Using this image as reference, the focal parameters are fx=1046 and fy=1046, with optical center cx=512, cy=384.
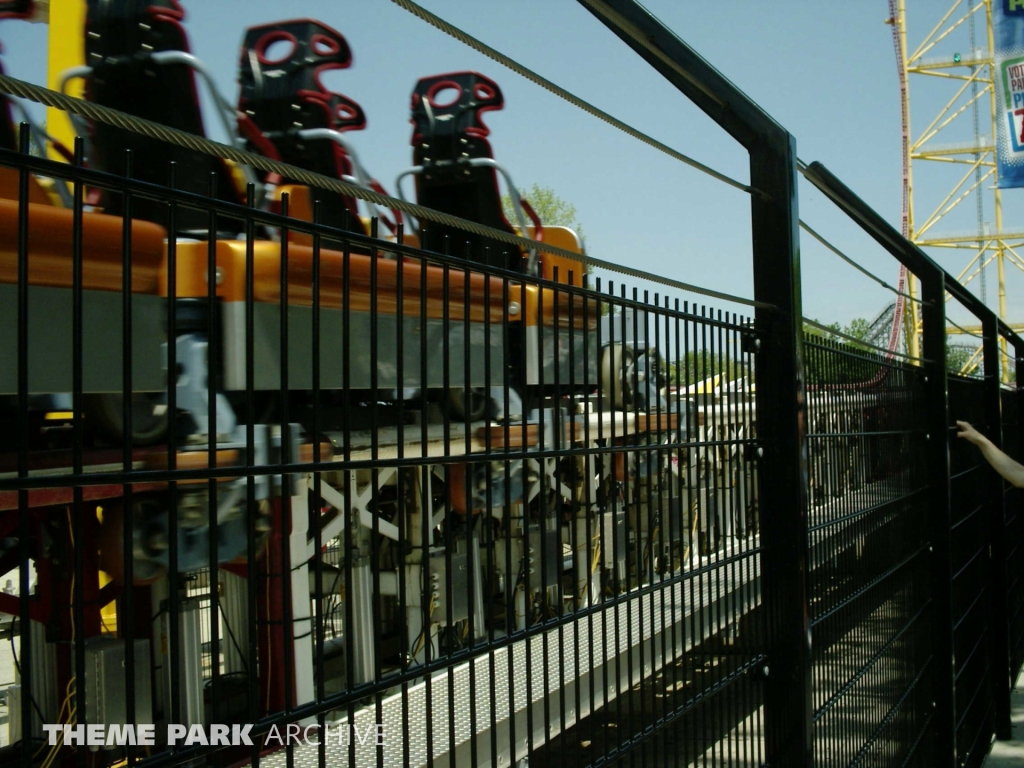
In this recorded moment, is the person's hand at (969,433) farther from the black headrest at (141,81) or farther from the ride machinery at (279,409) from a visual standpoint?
the black headrest at (141,81)

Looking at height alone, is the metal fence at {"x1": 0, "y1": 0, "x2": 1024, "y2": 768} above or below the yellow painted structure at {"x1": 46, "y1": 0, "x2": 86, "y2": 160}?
below

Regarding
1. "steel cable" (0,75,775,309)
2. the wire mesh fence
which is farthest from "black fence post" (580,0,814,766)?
"steel cable" (0,75,775,309)

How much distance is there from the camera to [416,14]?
195 cm

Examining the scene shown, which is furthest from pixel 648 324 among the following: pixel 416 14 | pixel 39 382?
pixel 39 382

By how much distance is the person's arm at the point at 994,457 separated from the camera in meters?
5.40

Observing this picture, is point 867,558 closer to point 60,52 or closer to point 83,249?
point 83,249

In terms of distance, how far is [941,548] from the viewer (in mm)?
5082

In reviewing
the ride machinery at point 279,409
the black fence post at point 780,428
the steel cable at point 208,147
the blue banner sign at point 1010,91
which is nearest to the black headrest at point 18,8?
the ride machinery at point 279,409

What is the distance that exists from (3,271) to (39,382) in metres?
0.87

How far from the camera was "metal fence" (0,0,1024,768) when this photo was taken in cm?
148

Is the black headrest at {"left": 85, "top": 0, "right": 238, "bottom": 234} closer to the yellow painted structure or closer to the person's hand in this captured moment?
the yellow painted structure

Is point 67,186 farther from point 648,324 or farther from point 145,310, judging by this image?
point 648,324

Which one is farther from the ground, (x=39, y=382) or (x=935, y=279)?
(x=935, y=279)

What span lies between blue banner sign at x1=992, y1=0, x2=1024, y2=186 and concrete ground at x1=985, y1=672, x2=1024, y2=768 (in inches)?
428
